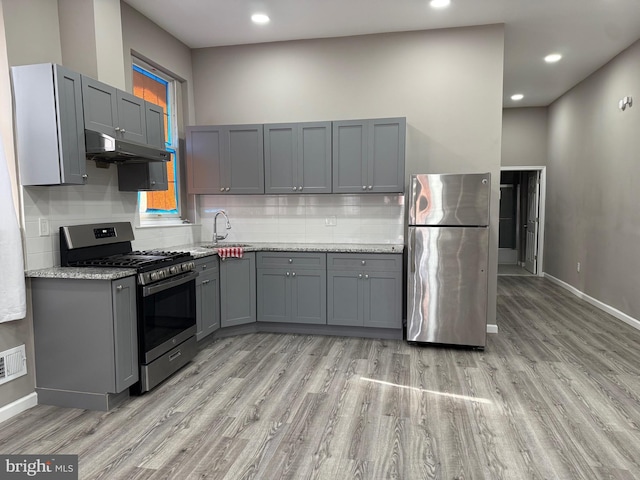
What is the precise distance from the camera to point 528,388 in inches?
117

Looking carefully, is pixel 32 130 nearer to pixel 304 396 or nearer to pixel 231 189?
pixel 231 189

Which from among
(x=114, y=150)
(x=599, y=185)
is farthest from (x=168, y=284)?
(x=599, y=185)

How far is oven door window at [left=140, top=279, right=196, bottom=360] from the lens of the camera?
2.86 m

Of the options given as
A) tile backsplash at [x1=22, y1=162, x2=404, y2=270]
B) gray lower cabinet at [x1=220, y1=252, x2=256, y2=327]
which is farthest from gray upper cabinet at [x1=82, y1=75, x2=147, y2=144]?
gray lower cabinet at [x1=220, y1=252, x2=256, y2=327]

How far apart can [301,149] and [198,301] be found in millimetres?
1866

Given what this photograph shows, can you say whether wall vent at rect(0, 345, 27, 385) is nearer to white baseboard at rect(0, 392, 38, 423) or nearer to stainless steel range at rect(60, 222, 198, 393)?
white baseboard at rect(0, 392, 38, 423)

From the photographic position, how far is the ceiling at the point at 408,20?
3.65 metres

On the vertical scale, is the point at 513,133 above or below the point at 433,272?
above

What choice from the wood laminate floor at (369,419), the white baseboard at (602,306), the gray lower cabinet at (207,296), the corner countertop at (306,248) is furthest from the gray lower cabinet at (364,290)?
the white baseboard at (602,306)

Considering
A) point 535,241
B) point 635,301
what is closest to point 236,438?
point 635,301

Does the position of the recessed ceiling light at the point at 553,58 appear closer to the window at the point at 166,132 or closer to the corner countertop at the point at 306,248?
the corner countertop at the point at 306,248

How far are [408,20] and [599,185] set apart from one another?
3432 millimetres

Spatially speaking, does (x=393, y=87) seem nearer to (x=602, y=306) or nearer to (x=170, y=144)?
(x=170, y=144)

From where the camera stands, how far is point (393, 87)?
14.2ft
